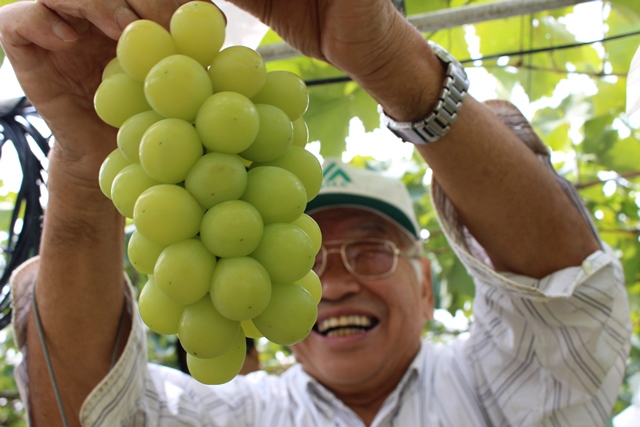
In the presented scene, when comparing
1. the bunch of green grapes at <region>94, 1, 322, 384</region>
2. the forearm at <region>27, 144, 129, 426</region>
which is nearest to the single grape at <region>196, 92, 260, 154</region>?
the bunch of green grapes at <region>94, 1, 322, 384</region>

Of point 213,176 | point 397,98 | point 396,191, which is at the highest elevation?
point 213,176

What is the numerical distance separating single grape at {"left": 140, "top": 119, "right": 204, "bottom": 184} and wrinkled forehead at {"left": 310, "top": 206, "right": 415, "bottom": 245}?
4.04ft

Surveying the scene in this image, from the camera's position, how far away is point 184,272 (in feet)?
1.87

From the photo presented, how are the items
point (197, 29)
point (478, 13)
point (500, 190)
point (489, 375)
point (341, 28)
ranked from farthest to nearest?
point (489, 375) < point (500, 190) < point (478, 13) < point (341, 28) < point (197, 29)

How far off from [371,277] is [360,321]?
14 cm

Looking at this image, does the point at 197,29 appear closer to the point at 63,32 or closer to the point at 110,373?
the point at 63,32

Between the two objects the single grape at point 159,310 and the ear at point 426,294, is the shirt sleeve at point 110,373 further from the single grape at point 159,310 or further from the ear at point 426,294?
the ear at point 426,294

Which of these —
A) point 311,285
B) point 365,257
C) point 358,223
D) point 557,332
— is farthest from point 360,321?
point 311,285

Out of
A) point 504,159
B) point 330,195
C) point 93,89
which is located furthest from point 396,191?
point 93,89

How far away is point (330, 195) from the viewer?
70.3 inches

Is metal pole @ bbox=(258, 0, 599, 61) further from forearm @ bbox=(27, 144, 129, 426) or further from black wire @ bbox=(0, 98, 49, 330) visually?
black wire @ bbox=(0, 98, 49, 330)

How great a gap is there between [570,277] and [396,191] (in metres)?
0.65

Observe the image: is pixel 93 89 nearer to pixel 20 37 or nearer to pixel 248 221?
pixel 20 37

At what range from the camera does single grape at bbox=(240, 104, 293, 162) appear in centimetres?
65
